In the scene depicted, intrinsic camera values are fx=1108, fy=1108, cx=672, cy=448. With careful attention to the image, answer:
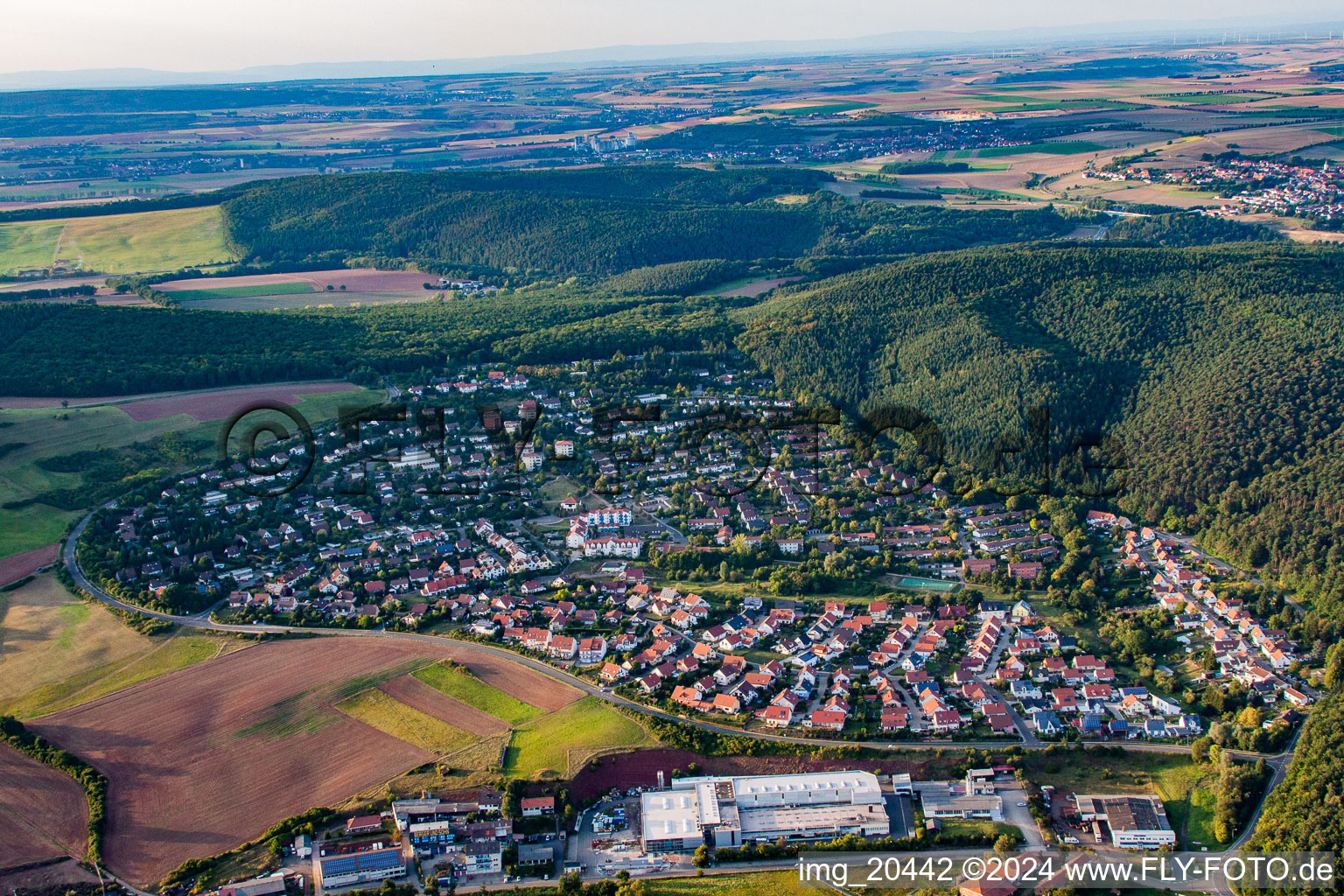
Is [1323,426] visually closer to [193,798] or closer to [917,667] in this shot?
[917,667]

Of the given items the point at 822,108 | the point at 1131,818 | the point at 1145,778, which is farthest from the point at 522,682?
the point at 822,108

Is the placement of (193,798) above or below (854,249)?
below

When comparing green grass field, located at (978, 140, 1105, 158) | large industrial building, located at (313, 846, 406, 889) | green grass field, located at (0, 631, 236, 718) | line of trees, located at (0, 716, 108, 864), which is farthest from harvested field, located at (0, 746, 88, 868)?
green grass field, located at (978, 140, 1105, 158)

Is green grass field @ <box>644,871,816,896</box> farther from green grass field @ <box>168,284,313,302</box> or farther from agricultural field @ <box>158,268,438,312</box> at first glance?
green grass field @ <box>168,284,313,302</box>

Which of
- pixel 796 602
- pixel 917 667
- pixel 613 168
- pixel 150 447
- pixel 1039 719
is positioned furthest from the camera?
pixel 613 168

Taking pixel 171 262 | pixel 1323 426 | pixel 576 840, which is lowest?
pixel 576 840

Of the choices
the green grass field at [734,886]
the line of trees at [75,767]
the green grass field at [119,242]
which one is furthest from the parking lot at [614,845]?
the green grass field at [119,242]

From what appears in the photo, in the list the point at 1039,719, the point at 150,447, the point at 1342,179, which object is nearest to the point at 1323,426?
the point at 1039,719
